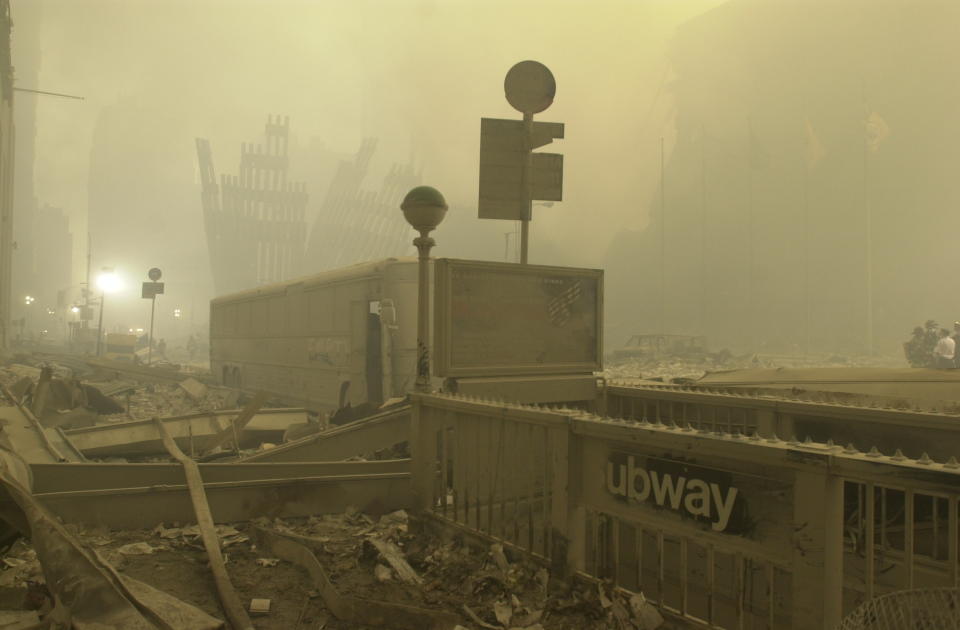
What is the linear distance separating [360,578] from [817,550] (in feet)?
8.64

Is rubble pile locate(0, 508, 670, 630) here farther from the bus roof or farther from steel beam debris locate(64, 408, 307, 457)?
the bus roof

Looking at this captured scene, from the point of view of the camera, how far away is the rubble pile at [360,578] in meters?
3.04

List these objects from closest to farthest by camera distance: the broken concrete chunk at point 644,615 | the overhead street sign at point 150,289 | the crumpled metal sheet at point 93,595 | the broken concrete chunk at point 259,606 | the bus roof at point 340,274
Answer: the crumpled metal sheet at point 93,595 → the broken concrete chunk at point 644,615 → the broken concrete chunk at point 259,606 → the bus roof at point 340,274 → the overhead street sign at point 150,289

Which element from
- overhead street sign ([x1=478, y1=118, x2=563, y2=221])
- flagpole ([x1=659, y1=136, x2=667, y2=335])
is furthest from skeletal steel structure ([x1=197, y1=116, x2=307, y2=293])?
overhead street sign ([x1=478, y1=118, x2=563, y2=221])

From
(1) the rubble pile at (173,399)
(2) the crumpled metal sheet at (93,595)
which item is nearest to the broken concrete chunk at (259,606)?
(2) the crumpled metal sheet at (93,595)

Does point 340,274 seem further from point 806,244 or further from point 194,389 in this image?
point 806,244

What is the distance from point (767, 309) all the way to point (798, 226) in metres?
6.88

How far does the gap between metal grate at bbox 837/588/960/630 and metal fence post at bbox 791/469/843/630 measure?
72 centimetres

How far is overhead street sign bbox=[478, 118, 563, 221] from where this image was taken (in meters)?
5.99

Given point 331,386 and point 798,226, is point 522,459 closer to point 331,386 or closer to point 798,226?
point 331,386

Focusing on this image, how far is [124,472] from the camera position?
5.18 metres

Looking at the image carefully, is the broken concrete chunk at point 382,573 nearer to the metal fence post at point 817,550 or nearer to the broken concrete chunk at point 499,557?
the broken concrete chunk at point 499,557

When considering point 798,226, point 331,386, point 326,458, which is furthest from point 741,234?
point 326,458

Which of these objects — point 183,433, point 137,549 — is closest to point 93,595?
point 137,549
